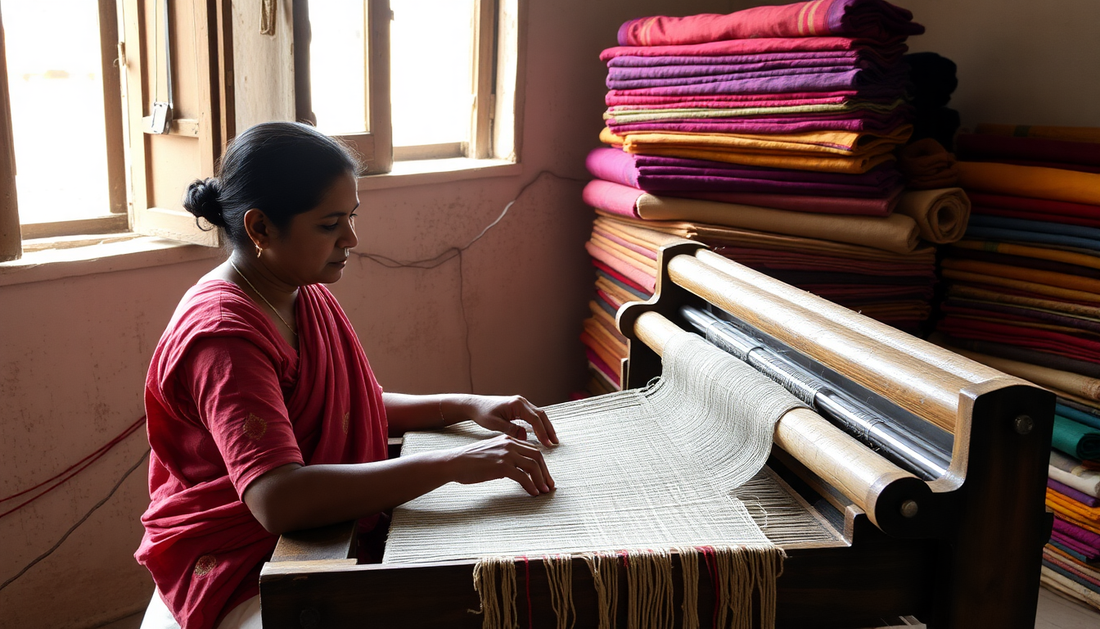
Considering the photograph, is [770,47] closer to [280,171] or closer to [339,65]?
[339,65]

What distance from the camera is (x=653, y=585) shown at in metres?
1.11

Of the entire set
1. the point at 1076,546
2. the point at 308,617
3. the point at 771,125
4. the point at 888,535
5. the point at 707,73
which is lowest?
the point at 1076,546

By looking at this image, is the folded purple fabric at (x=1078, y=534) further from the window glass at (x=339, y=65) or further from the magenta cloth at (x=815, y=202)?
the window glass at (x=339, y=65)

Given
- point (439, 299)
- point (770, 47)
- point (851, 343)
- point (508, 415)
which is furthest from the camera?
point (439, 299)

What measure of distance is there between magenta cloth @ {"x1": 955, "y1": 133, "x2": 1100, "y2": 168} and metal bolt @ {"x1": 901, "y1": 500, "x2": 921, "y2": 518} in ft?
5.22

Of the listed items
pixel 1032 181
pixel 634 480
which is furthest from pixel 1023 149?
pixel 634 480

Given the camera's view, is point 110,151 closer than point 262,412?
No

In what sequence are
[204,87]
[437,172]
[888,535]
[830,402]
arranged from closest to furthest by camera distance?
[888,535] < [830,402] < [204,87] < [437,172]

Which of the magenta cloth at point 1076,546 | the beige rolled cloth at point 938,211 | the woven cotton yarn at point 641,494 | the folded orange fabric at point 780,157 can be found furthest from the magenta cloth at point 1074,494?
the woven cotton yarn at point 641,494

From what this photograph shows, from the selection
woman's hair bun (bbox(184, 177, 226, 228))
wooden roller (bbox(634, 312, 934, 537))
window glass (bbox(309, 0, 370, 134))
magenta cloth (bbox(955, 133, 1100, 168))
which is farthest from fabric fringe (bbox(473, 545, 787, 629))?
window glass (bbox(309, 0, 370, 134))

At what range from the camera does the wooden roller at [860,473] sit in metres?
1.01

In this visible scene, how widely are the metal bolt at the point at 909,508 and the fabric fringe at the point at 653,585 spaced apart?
0.17 meters

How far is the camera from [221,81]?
196 cm

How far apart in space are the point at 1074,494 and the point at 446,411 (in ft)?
5.11
